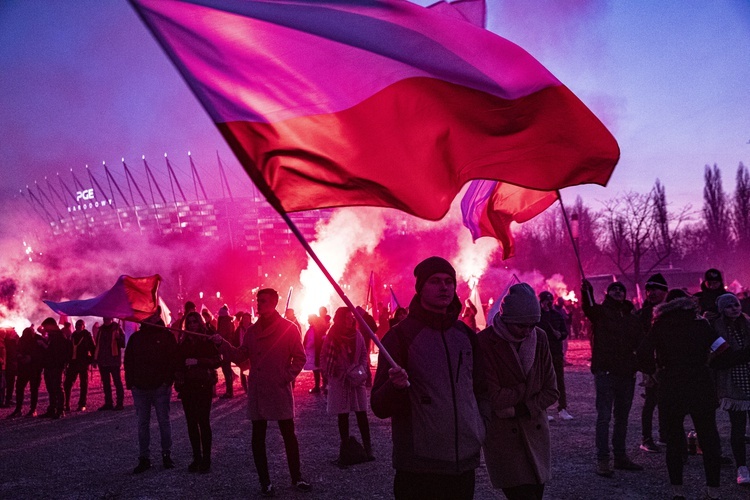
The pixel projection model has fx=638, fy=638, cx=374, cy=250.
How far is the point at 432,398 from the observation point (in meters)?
3.65

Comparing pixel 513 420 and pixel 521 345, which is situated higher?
pixel 521 345

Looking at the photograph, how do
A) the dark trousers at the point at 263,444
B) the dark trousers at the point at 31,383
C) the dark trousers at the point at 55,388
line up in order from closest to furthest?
1. the dark trousers at the point at 263,444
2. the dark trousers at the point at 55,388
3. the dark trousers at the point at 31,383

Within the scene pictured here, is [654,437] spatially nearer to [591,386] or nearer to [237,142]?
[591,386]

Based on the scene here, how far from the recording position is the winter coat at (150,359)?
332 inches

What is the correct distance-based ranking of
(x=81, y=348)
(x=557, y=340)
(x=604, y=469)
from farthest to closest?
1. (x=81, y=348)
2. (x=557, y=340)
3. (x=604, y=469)

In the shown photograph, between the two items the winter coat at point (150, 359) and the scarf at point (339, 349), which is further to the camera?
the scarf at point (339, 349)

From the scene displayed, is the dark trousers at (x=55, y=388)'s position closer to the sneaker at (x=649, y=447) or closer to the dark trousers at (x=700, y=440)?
the sneaker at (x=649, y=447)

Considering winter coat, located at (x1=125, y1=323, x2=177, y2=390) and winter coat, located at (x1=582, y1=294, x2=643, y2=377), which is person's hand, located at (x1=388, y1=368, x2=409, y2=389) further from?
winter coat, located at (x1=125, y1=323, x2=177, y2=390)

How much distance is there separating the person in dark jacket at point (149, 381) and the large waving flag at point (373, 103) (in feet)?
17.3

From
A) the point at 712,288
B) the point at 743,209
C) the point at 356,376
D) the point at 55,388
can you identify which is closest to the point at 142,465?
the point at 356,376

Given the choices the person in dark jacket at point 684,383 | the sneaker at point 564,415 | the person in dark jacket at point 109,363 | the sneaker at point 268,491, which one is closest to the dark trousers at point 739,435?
the person in dark jacket at point 684,383

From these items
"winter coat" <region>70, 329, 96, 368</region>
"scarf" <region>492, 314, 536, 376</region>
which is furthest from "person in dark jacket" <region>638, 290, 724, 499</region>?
"winter coat" <region>70, 329, 96, 368</region>

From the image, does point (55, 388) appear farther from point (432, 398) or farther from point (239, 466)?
point (432, 398)

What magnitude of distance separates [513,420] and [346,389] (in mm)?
4613
